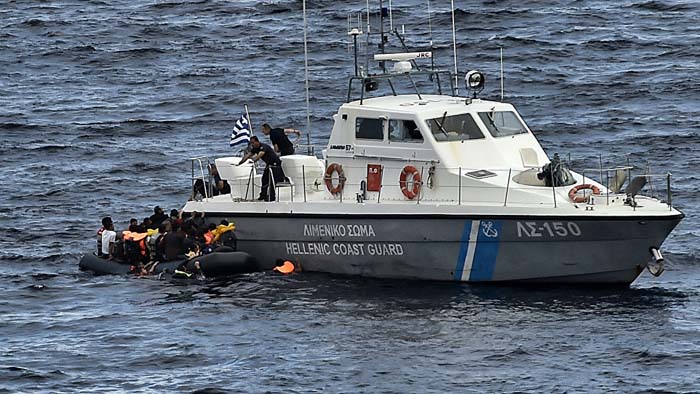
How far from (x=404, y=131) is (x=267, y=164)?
297 cm

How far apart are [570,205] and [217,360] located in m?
6.67

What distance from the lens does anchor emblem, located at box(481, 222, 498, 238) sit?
83.9 feet

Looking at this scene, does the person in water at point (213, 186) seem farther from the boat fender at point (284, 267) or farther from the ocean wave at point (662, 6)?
the ocean wave at point (662, 6)

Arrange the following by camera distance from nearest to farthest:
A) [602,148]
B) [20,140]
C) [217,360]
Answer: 1. [217,360]
2. [602,148]
3. [20,140]

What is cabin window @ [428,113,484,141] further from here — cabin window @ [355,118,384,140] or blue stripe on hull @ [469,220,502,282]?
blue stripe on hull @ [469,220,502,282]

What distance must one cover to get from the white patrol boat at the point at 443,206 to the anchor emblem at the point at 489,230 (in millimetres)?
17

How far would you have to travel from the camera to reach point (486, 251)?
25.9m

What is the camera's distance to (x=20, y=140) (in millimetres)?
43469

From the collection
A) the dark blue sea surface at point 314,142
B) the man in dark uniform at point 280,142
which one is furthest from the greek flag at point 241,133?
the dark blue sea surface at point 314,142

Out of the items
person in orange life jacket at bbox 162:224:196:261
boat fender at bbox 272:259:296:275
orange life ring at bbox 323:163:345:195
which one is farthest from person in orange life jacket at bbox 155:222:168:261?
orange life ring at bbox 323:163:345:195

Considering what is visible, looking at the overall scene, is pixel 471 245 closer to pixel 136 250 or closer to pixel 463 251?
pixel 463 251

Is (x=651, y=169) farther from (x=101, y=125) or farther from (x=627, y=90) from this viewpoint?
(x=101, y=125)

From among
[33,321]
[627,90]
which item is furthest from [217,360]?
[627,90]

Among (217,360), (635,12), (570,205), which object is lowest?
(217,360)
